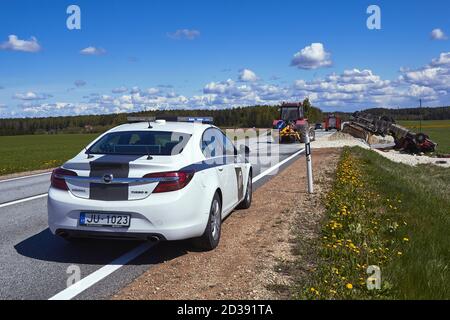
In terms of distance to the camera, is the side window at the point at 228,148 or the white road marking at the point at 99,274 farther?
the side window at the point at 228,148

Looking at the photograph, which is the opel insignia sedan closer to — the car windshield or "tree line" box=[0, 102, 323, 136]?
the car windshield

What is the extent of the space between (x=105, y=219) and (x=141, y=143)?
1.21 metres

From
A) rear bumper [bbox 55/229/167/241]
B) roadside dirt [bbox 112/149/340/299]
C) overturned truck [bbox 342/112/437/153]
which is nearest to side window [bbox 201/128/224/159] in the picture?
roadside dirt [bbox 112/149/340/299]

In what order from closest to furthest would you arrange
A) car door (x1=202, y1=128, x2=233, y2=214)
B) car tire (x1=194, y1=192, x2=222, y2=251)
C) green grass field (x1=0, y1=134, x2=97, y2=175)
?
1. car tire (x1=194, y1=192, x2=222, y2=251)
2. car door (x1=202, y1=128, x2=233, y2=214)
3. green grass field (x1=0, y1=134, x2=97, y2=175)

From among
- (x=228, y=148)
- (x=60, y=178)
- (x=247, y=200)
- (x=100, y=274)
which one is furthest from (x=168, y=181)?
(x=247, y=200)

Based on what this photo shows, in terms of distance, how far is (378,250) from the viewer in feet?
16.8

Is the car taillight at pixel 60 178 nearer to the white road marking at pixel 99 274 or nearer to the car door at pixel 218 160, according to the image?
the white road marking at pixel 99 274

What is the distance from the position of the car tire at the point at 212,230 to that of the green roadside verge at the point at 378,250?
1029mm

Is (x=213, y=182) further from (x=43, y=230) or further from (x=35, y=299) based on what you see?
(x=43, y=230)

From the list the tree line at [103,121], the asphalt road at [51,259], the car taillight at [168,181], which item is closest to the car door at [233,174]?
the asphalt road at [51,259]

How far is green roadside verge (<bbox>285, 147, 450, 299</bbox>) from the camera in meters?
4.01

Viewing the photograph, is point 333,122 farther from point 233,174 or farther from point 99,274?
point 99,274

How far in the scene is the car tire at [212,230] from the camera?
5.43 metres
